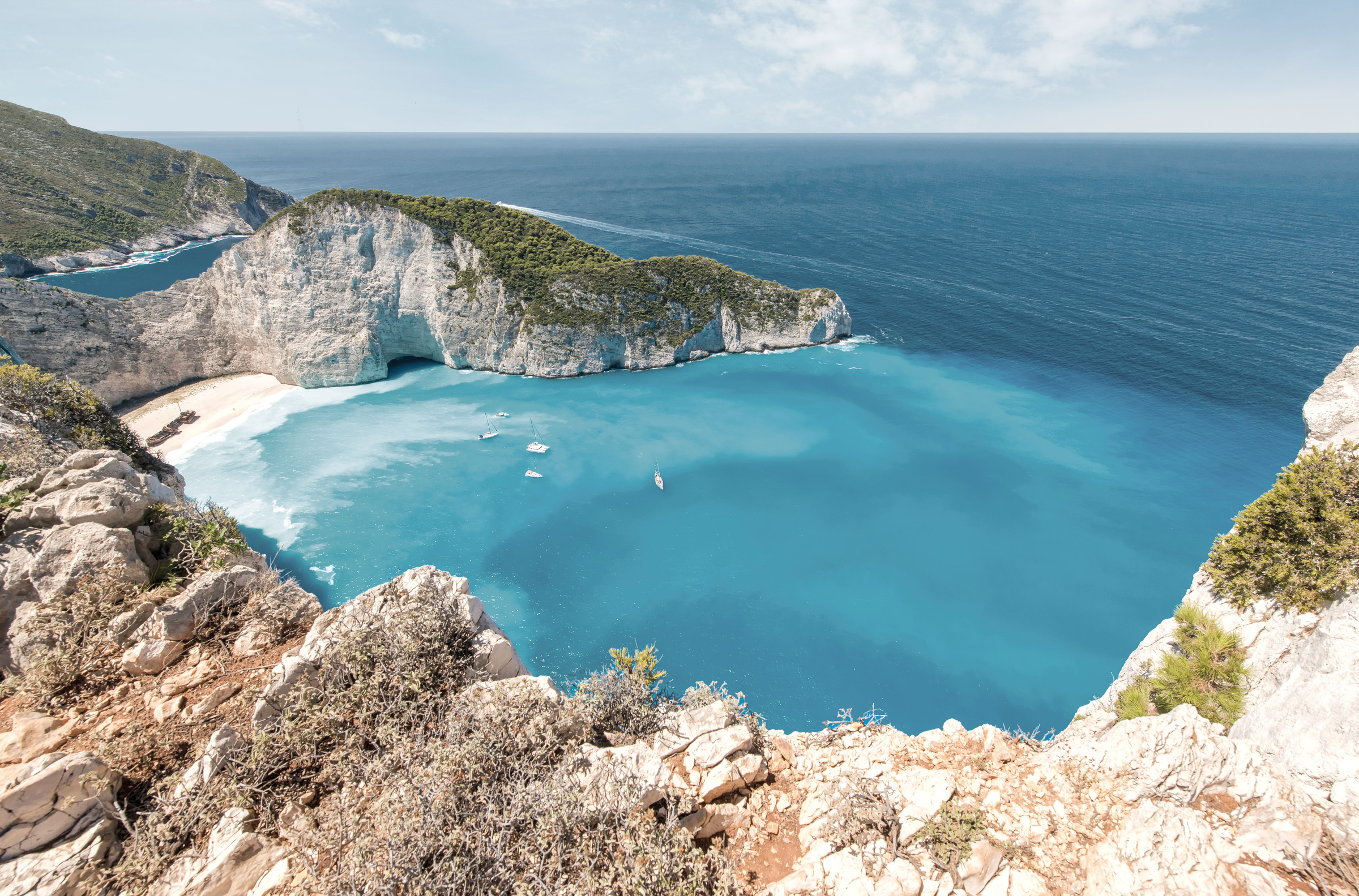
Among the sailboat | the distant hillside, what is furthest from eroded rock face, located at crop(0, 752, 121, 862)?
the distant hillside

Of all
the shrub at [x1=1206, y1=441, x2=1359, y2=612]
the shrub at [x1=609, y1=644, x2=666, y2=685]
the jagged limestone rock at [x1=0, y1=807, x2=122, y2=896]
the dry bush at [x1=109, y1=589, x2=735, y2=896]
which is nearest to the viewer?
the jagged limestone rock at [x1=0, y1=807, x2=122, y2=896]

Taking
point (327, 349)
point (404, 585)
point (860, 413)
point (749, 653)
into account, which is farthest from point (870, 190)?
point (404, 585)

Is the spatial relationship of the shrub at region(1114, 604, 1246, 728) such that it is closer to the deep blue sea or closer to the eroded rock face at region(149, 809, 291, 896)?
the deep blue sea

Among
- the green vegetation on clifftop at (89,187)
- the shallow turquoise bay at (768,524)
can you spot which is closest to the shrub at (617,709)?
the shallow turquoise bay at (768,524)

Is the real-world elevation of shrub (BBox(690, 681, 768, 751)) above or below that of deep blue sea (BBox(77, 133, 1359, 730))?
above

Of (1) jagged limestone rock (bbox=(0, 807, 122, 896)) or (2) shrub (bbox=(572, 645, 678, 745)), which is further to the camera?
(2) shrub (bbox=(572, 645, 678, 745))

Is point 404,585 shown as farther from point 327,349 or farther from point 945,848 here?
point 327,349

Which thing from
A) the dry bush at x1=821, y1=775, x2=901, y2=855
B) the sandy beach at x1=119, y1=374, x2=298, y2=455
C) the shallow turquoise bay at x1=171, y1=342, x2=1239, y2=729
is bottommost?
the shallow turquoise bay at x1=171, y1=342, x2=1239, y2=729

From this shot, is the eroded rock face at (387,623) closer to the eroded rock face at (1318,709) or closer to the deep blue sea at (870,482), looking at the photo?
the eroded rock face at (1318,709)
